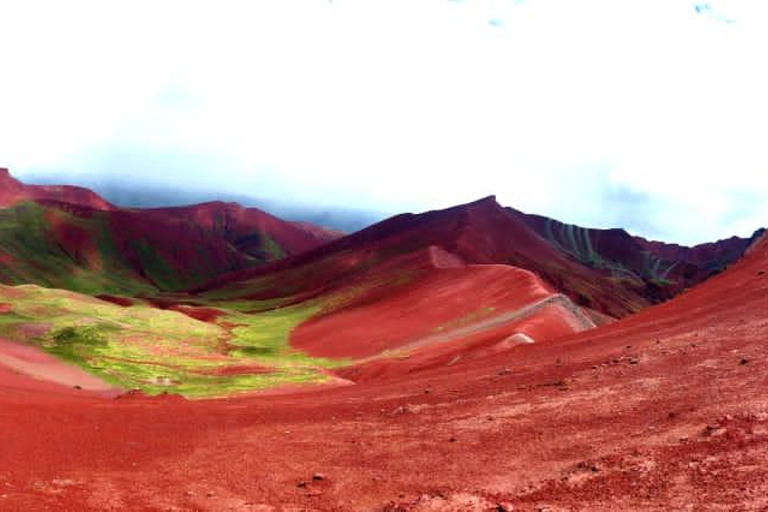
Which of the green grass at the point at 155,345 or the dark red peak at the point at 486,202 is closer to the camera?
the green grass at the point at 155,345

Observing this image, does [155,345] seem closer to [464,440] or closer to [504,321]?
[504,321]

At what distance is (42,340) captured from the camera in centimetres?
4328

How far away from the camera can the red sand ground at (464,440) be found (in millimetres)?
12336

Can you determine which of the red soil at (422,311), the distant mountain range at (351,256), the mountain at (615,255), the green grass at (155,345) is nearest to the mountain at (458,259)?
the distant mountain range at (351,256)

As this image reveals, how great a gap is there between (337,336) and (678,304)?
36.5 metres

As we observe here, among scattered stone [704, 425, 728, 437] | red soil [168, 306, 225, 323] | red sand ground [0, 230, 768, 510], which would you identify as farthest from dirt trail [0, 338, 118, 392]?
red soil [168, 306, 225, 323]

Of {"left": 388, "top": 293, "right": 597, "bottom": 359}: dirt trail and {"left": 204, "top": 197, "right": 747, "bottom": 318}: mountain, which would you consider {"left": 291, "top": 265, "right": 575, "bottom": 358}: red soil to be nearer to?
{"left": 388, "top": 293, "right": 597, "bottom": 359}: dirt trail

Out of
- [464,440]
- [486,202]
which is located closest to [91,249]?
[486,202]

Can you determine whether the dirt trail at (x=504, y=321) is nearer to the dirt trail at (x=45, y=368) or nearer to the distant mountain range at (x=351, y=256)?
the distant mountain range at (x=351, y=256)

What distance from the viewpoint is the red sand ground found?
486 inches

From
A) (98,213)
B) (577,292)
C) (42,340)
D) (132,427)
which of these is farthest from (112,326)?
(98,213)

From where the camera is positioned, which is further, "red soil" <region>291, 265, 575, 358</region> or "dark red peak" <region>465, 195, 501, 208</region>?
"dark red peak" <region>465, 195, 501, 208</region>

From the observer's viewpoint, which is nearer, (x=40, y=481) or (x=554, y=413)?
(x=40, y=481)

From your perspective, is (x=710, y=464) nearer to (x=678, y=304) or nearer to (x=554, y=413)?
(x=554, y=413)
